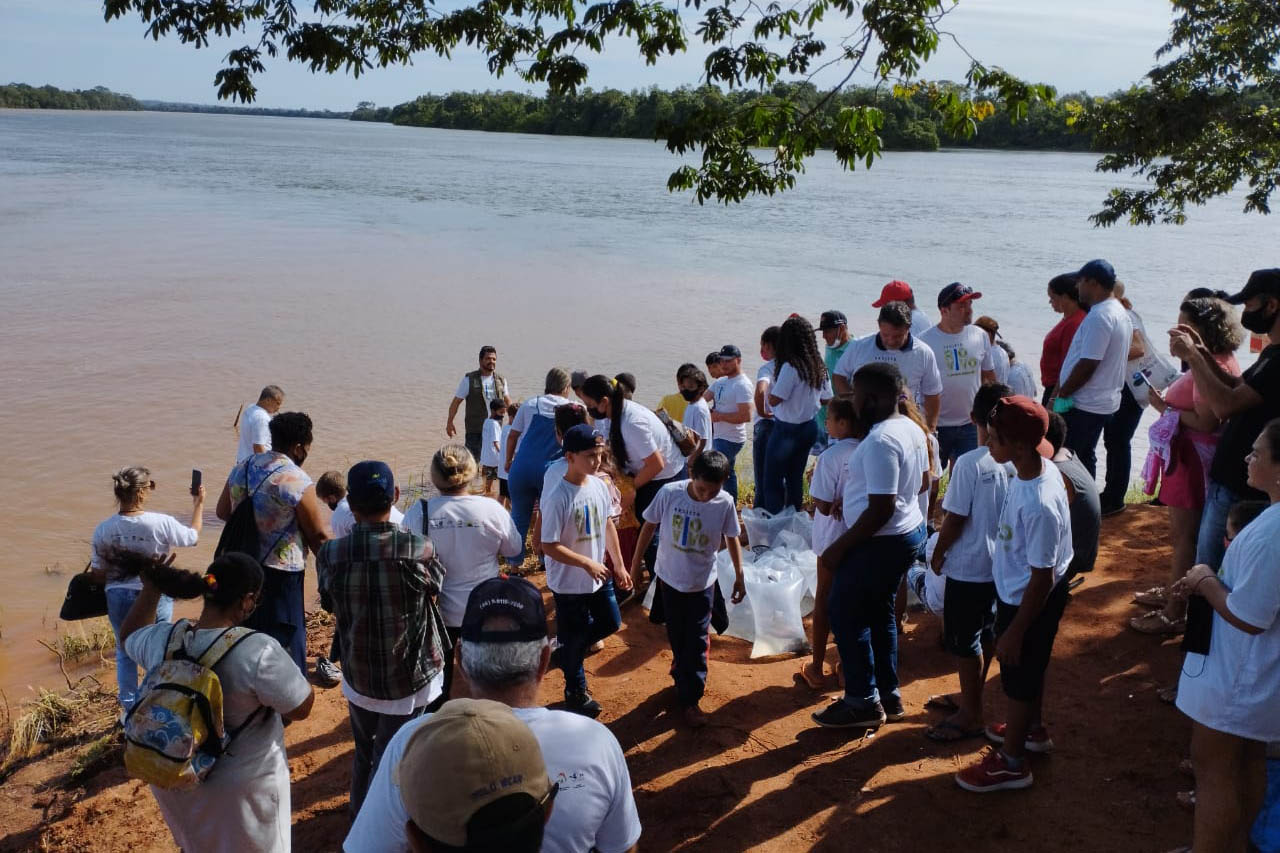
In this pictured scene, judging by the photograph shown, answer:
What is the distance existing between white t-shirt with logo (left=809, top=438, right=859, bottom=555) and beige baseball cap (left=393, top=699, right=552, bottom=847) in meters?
3.33

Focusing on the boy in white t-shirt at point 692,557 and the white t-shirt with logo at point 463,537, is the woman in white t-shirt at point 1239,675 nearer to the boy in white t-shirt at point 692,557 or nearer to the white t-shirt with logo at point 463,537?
the boy in white t-shirt at point 692,557

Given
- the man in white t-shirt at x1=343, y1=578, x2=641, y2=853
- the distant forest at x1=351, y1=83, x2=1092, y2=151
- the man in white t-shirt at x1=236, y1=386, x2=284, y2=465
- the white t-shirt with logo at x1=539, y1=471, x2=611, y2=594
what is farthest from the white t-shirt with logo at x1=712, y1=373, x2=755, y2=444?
the distant forest at x1=351, y1=83, x2=1092, y2=151

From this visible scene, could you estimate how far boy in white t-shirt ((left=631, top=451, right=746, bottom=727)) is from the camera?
5.03 meters

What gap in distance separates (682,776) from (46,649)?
18.7 feet

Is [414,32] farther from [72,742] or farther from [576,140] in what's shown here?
[576,140]

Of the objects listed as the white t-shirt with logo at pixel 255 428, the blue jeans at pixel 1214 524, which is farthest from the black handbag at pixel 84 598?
the blue jeans at pixel 1214 524

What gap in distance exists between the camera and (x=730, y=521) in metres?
Result: 5.11

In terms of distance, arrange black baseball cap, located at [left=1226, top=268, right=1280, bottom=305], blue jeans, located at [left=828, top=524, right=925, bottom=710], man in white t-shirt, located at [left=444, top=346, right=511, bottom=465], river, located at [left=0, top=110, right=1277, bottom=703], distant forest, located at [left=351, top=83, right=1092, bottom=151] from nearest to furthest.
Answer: black baseball cap, located at [left=1226, top=268, right=1280, bottom=305], blue jeans, located at [left=828, top=524, right=925, bottom=710], man in white t-shirt, located at [left=444, top=346, right=511, bottom=465], river, located at [left=0, top=110, right=1277, bottom=703], distant forest, located at [left=351, top=83, right=1092, bottom=151]

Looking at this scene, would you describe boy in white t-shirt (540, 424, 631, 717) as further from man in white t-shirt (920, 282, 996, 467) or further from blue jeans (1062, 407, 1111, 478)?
blue jeans (1062, 407, 1111, 478)

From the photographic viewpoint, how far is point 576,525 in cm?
495

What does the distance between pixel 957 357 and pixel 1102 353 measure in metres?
0.97

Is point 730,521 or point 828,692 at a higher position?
point 730,521

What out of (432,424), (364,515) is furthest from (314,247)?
(364,515)

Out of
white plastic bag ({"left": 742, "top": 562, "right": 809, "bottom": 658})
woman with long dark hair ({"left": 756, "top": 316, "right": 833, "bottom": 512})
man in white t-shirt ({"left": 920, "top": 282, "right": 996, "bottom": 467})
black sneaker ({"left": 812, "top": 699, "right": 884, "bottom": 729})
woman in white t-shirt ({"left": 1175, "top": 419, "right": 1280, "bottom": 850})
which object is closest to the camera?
woman in white t-shirt ({"left": 1175, "top": 419, "right": 1280, "bottom": 850})
